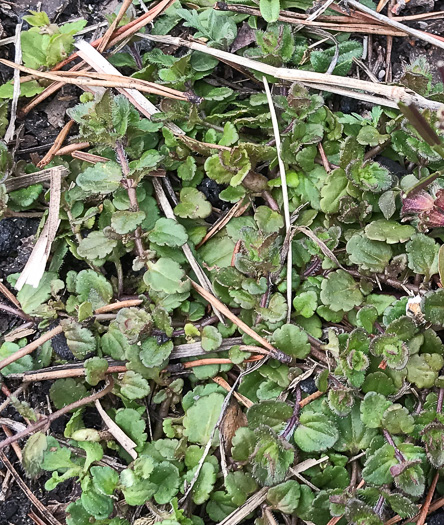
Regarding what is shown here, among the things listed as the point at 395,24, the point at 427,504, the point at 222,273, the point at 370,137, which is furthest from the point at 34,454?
the point at 395,24

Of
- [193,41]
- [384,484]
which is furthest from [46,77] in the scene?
[384,484]

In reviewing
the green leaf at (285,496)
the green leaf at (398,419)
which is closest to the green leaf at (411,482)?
the green leaf at (398,419)

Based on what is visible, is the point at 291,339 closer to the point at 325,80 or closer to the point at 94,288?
the point at 94,288

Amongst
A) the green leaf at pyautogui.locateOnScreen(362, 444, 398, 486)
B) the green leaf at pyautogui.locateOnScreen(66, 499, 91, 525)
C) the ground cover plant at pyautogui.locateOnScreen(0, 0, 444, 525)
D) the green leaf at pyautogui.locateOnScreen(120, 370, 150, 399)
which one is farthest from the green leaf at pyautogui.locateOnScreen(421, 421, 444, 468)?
the green leaf at pyautogui.locateOnScreen(66, 499, 91, 525)

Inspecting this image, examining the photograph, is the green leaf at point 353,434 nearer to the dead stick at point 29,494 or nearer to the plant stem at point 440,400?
the plant stem at point 440,400

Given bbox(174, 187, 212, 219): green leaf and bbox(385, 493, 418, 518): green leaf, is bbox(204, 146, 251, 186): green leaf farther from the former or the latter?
bbox(385, 493, 418, 518): green leaf

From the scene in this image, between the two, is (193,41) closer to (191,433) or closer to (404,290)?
(404,290)
